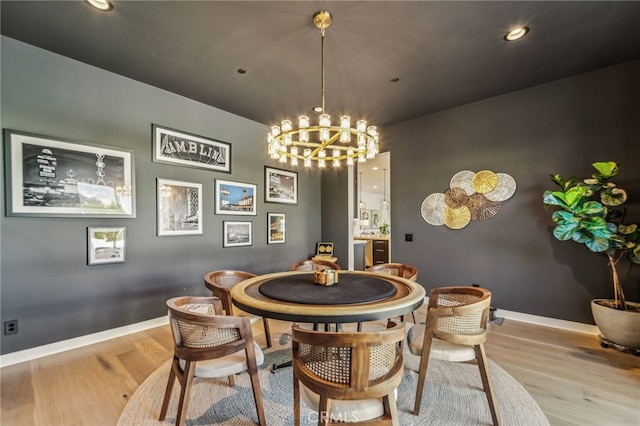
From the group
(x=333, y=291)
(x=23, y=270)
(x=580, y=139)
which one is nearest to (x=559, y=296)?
(x=580, y=139)

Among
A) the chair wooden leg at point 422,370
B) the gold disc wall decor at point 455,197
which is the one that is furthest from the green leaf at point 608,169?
the chair wooden leg at point 422,370

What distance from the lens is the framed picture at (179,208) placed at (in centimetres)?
345

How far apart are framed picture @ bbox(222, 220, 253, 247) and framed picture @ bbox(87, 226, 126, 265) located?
50.8 inches

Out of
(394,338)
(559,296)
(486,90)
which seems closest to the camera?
(394,338)

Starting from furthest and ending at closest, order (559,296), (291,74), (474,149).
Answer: (474,149)
(559,296)
(291,74)

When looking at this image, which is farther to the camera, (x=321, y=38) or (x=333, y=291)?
(x=321, y=38)

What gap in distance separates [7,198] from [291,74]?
2968 millimetres

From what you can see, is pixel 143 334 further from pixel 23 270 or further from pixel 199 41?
pixel 199 41

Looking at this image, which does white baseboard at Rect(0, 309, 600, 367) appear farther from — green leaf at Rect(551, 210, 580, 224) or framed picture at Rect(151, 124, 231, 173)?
framed picture at Rect(151, 124, 231, 173)

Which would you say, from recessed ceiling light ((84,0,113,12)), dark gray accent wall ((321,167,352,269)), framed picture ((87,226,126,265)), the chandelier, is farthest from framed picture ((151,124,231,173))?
dark gray accent wall ((321,167,352,269))

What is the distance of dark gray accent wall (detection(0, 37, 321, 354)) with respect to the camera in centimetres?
254

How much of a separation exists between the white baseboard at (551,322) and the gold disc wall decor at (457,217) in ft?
4.15

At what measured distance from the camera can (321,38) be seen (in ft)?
8.16

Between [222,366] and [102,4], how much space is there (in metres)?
2.82
